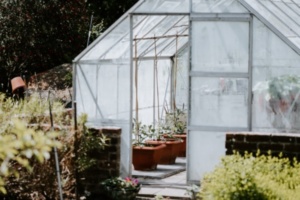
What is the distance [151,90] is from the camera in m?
13.0

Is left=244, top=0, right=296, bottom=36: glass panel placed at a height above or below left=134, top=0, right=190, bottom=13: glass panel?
below

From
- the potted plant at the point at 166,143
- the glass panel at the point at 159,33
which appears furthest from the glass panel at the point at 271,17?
the potted plant at the point at 166,143

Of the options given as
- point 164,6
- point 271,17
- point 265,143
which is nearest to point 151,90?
point 164,6

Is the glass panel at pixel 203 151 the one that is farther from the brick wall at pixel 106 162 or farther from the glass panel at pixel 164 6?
the glass panel at pixel 164 6

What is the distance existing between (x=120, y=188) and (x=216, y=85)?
1810 millimetres

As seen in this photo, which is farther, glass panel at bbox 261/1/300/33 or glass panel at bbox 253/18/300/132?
glass panel at bbox 261/1/300/33

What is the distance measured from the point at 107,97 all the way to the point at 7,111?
4.46 ft

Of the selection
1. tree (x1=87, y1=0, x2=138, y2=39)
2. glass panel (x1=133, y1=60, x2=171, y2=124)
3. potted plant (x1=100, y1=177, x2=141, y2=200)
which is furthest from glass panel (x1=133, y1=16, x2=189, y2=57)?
tree (x1=87, y1=0, x2=138, y2=39)

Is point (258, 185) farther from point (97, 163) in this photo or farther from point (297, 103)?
point (97, 163)

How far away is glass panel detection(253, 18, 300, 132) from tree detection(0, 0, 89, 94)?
32.8 feet

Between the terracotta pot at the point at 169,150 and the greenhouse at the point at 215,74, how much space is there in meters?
1.72

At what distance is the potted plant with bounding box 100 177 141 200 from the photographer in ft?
26.9

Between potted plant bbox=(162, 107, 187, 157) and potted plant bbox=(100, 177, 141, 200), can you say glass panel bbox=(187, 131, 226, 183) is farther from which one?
potted plant bbox=(162, 107, 187, 157)

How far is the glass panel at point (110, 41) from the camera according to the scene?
9.38 m
